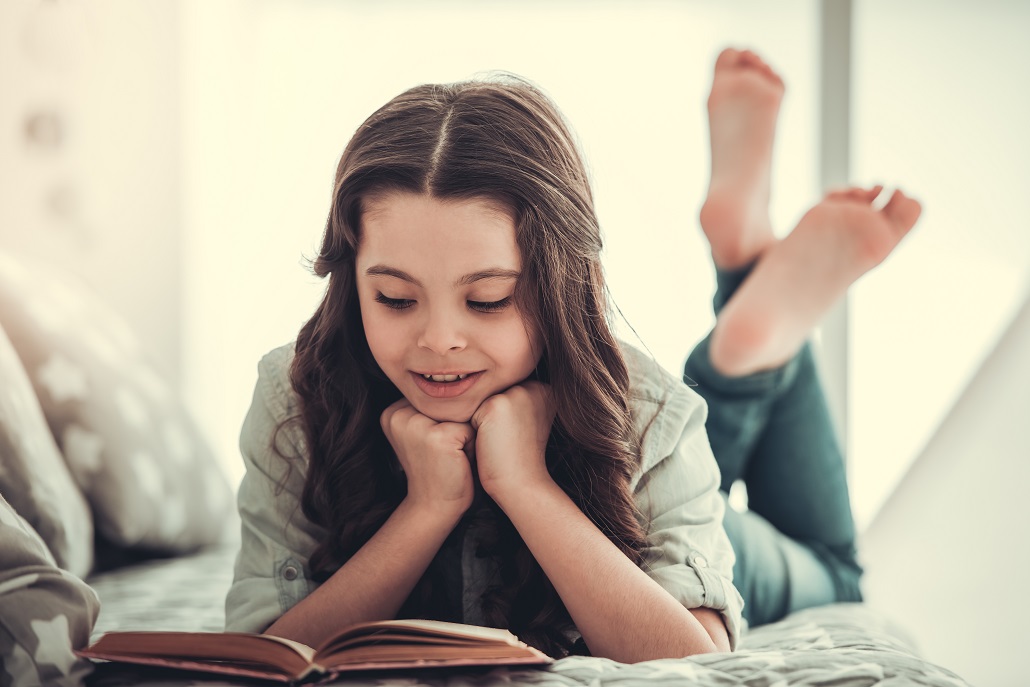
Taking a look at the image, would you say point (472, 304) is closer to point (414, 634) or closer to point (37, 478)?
point (414, 634)

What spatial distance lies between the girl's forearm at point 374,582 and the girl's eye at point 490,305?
0.23m

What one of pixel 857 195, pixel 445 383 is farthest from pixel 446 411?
pixel 857 195

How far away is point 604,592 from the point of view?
1044mm

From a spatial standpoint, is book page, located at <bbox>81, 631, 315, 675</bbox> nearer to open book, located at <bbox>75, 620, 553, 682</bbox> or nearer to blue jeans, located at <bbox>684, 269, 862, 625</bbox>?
open book, located at <bbox>75, 620, 553, 682</bbox>

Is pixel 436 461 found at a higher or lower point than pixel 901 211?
lower

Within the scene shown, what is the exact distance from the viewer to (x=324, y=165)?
3.08 m

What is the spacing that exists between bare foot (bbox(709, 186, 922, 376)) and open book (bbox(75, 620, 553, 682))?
3.01ft

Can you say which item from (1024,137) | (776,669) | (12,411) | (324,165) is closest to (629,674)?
(776,669)

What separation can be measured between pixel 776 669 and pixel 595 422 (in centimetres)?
36

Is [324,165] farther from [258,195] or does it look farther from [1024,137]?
[1024,137]

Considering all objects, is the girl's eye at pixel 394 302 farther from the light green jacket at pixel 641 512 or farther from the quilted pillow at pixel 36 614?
the quilted pillow at pixel 36 614

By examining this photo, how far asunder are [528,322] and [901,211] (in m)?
0.88

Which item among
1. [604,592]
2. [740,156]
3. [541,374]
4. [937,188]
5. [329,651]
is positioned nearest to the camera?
[329,651]

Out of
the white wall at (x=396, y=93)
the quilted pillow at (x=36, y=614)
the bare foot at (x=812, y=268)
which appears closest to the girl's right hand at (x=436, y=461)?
the quilted pillow at (x=36, y=614)
